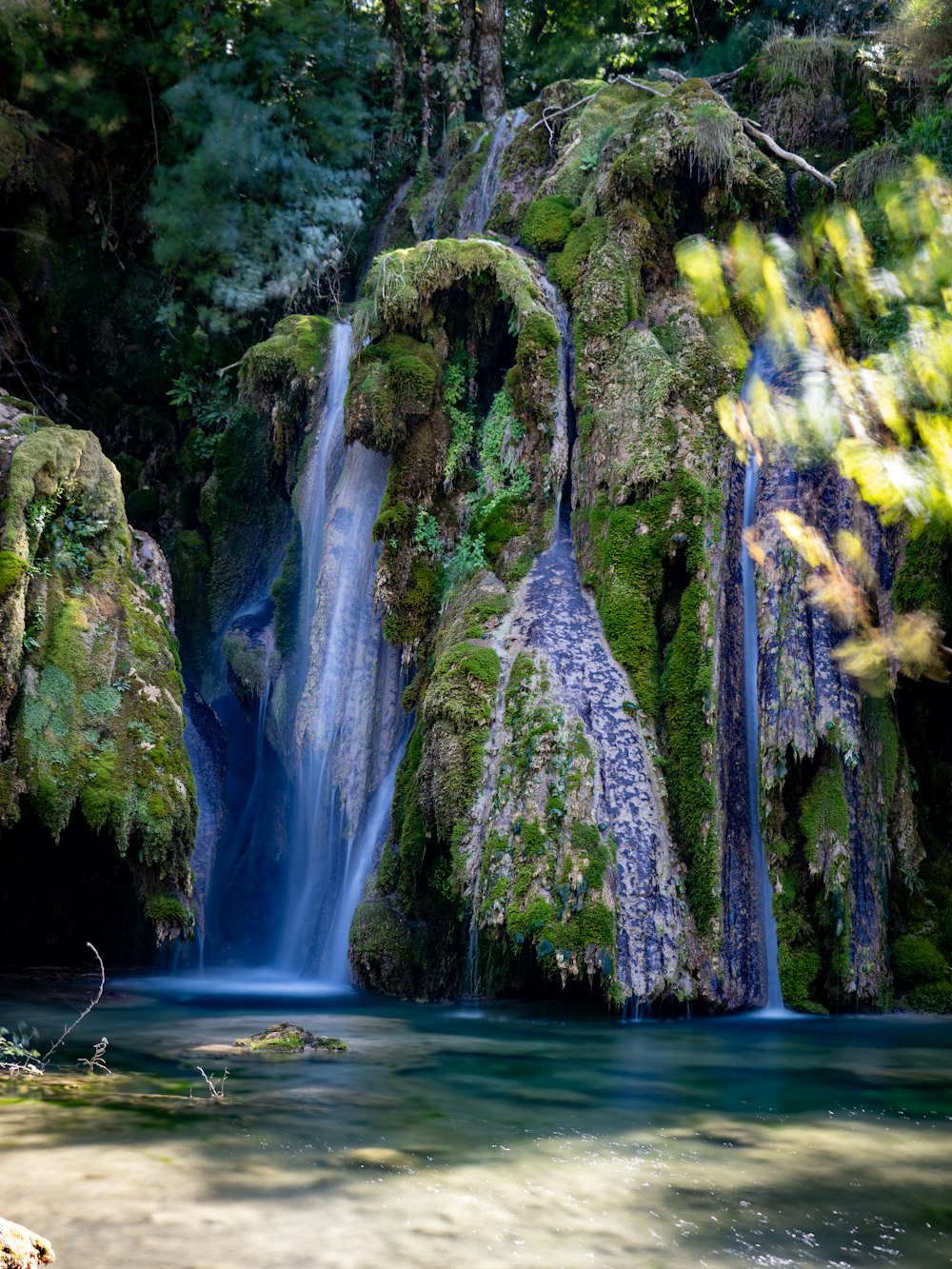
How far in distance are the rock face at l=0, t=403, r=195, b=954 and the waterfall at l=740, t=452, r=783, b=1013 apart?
5.36 metres

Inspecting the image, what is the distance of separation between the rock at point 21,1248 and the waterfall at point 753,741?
7.27m

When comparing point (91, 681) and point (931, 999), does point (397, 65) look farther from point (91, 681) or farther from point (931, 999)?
point (931, 999)

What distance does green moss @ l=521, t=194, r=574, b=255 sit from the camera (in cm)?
1418

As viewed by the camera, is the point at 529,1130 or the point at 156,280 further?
the point at 156,280

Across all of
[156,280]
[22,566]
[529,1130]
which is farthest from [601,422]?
[156,280]

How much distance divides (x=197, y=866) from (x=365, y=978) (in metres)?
3.64

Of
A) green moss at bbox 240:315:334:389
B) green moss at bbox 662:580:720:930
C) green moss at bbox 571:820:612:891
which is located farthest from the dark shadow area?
green moss at bbox 240:315:334:389

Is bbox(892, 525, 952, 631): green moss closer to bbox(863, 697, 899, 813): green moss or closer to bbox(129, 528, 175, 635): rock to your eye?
bbox(863, 697, 899, 813): green moss

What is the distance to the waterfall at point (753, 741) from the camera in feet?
32.7

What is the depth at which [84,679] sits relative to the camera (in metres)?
10.5

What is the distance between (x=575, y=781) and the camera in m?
9.96

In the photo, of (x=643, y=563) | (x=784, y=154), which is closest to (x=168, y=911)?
(x=643, y=563)

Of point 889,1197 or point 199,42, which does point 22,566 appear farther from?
point 199,42

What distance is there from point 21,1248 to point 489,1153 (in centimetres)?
239
